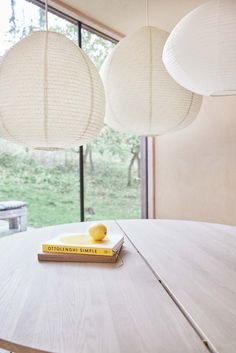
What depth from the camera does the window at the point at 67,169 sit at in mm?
3424

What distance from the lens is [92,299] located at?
964 millimetres

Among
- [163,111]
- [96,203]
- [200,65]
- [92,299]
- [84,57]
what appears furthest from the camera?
[96,203]

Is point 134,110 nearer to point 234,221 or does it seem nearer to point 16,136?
point 16,136

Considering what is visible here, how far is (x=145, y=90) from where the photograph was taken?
1.70 metres

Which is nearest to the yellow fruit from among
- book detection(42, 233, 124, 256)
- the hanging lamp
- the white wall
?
book detection(42, 233, 124, 256)

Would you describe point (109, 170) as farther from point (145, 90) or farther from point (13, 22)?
point (145, 90)

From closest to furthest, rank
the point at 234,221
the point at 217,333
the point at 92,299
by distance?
the point at 217,333 < the point at 92,299 < the point at 234,221

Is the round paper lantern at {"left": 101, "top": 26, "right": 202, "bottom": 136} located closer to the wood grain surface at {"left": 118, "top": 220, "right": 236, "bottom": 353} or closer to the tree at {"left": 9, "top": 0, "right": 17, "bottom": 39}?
the wood grain surface at {"left": 118, "top": 220, "right": 236, "bottom": 353}

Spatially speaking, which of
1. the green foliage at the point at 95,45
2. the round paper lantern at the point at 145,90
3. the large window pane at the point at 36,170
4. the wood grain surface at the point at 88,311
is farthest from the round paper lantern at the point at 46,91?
the green foliage at the point at 95,45

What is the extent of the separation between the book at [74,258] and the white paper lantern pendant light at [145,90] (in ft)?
2.41

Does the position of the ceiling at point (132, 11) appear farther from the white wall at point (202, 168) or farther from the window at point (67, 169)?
the white wall at point (202, 168)

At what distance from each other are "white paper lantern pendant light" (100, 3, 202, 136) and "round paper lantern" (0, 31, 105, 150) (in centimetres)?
30

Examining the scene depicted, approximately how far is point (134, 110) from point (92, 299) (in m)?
1.03

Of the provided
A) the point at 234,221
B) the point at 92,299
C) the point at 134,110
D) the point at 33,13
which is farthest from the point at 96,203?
the point at 92,299
